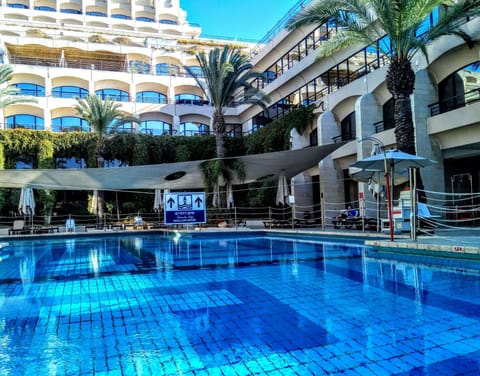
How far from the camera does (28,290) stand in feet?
20.4

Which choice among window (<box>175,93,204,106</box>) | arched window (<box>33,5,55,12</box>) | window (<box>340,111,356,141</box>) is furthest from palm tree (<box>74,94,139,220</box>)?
arched window (<box>33,5,55,12</box>)

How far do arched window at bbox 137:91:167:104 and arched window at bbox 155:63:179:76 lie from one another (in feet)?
6.21

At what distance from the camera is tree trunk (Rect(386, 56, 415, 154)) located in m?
12.0

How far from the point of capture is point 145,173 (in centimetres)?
1530

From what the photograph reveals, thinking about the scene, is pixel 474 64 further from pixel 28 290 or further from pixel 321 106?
pixel 28 290

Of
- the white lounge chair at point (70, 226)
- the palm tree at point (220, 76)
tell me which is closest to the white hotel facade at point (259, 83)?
the palm tree at point (220, 76)

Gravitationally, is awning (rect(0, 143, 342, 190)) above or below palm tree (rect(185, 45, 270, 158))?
below

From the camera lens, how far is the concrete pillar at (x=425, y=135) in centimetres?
1378

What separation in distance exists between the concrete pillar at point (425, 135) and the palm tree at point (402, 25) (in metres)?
1.93

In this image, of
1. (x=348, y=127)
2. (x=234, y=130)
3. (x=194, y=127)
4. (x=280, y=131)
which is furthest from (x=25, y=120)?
(x=348, y=127)

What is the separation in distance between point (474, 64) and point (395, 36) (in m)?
3.58

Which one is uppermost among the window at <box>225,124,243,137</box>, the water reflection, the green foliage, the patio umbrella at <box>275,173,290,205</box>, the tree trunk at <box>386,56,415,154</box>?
Answer: the window at <box>225,124,243,137</box>

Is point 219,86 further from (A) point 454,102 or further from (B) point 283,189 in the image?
(A) point 454,102

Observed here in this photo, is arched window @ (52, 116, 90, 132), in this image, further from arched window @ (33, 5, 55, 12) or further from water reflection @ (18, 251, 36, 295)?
arched window @ (33, 5, 55, 12)
